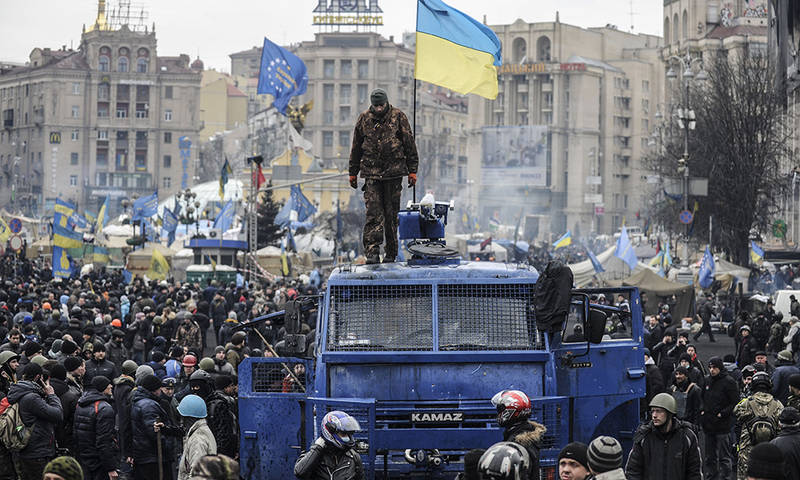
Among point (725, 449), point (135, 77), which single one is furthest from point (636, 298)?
point (135, 77)

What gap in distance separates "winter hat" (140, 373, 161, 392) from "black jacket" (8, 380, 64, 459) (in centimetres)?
87

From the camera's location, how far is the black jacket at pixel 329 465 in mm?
8664

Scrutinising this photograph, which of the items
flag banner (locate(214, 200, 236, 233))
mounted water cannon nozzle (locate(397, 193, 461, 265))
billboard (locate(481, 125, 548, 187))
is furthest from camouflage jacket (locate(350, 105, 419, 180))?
billboard (locate(481, 125, 548, 187))

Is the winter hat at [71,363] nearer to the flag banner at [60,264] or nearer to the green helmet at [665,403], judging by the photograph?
the green helmet at [665,403]

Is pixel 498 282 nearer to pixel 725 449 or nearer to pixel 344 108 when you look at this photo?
pixel 725 449

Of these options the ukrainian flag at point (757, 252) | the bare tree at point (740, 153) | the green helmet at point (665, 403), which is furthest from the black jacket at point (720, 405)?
the bare tree at point (740, 153)

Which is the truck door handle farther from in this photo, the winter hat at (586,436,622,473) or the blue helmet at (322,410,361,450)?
the winter hat at (586,436,622,473)

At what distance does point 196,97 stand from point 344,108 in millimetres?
16714

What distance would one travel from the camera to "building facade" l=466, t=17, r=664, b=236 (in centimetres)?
13475

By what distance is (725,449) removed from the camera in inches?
593

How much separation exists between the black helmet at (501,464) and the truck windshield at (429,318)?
4.20 metres

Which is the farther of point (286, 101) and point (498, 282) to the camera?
point (286, 101)

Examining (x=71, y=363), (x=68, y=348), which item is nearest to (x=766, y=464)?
(x=71, y=363)

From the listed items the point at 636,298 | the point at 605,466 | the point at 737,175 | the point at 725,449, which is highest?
the point at 737,175
